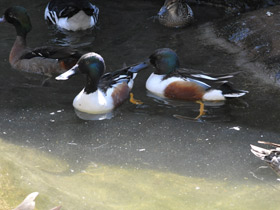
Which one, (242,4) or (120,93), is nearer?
(120,93)

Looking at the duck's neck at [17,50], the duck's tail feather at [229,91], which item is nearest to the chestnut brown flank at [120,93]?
the duck's tail feather at [229,91]

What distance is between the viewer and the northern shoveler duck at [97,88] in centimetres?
650

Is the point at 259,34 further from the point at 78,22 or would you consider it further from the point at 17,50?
the point at 17,50

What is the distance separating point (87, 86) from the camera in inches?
260

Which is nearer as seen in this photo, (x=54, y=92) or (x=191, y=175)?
(x=191, y=175)

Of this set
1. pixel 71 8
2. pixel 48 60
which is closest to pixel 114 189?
pixel 48 60

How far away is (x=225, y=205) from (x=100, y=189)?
3.61 ft

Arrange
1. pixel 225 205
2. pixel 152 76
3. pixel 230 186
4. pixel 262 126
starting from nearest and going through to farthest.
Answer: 1. pixel 225 205
2. pixel 230 186
3. pixel 262 126
4. pixel 152 76

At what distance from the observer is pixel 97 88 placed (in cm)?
668

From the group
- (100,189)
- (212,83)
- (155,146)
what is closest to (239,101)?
(212,83)

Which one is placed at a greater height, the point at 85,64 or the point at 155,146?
the point at 85,64

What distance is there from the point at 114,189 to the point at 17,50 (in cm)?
372

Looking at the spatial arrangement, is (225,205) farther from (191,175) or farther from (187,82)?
(187,82)

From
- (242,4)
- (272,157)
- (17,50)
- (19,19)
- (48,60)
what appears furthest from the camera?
(242,4)
